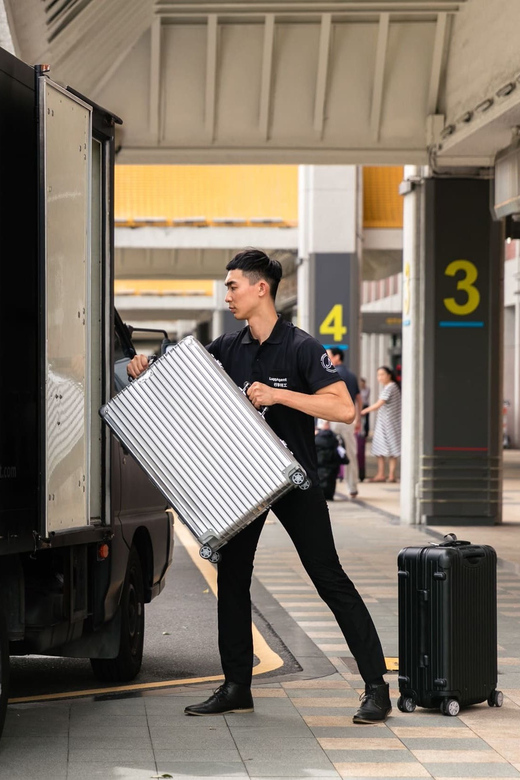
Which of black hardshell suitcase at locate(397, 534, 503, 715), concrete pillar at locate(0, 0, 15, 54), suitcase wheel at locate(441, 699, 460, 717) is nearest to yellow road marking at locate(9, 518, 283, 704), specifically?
black hardshell suitcase at locate(397, 534, 503, 715)

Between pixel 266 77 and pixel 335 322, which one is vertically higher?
pixel 266 77

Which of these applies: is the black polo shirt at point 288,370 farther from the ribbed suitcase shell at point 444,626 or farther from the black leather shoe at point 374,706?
the black leather shoe at point 374,706

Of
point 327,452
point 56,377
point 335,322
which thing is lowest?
point 327,452

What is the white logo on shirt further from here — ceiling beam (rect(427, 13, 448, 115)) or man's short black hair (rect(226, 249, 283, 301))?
ceiling beam (rect(427, 13, 448, 115))

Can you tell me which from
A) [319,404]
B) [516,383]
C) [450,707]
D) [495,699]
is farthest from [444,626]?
[516,383]

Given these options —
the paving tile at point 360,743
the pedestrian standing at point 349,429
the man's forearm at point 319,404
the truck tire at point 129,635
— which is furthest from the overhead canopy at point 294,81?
the paving tile at point 360,743

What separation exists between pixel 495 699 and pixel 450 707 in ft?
1.10

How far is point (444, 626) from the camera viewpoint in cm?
616

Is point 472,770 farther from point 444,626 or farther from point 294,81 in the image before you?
point 294,81

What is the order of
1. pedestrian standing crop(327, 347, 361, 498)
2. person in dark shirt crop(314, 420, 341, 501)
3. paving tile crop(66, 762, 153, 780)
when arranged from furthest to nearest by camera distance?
person in dark shirt crop(314, 420, 341, 501) → pedestrian standing crop(327, 347, 361, 498) → paving tile crop(66, 762, 153, 780)

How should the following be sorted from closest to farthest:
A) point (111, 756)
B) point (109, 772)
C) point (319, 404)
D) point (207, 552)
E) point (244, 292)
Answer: point (109, 772) < point (111, 756) < point (207, 552) < point (319, 404) < point (244, 292)

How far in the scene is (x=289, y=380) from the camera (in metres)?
6.11

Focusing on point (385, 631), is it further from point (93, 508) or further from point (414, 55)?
point (414, 55)

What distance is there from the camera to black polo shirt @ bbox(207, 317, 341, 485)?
6.05 m
